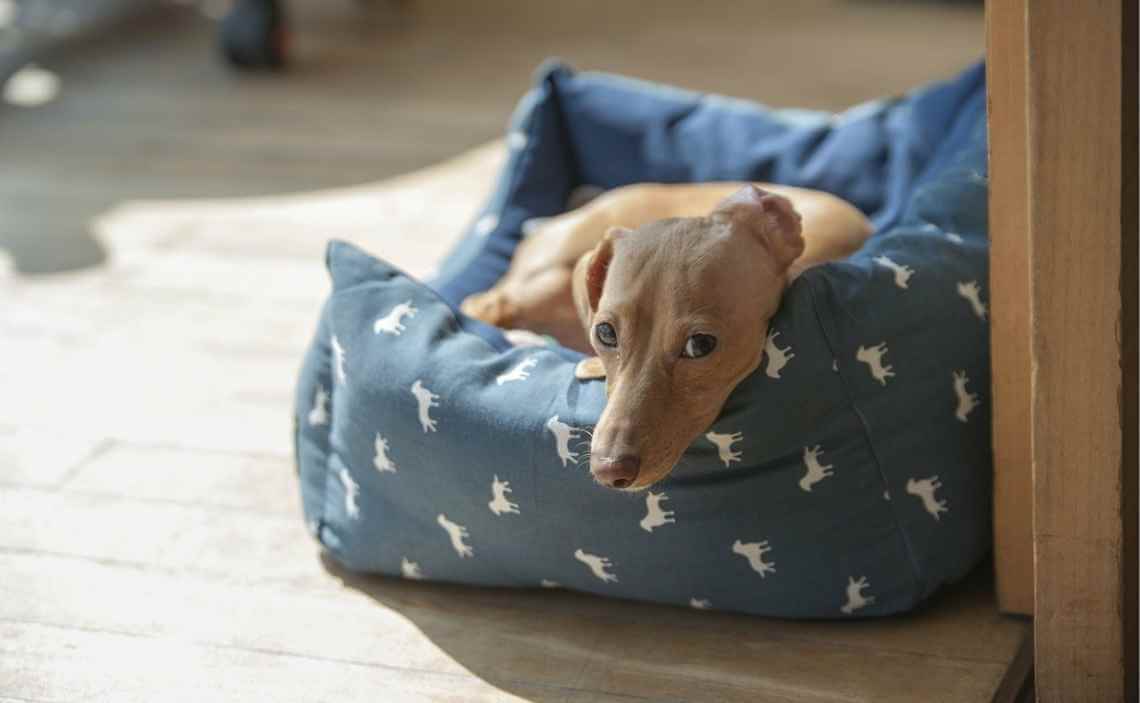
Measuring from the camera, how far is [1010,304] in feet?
5.22

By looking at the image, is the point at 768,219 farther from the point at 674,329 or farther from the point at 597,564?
the point at 597,564

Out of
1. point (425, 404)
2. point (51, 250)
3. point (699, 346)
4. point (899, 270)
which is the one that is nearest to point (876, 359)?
point (899, 270)

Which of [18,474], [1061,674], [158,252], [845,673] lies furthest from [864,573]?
[158,252]

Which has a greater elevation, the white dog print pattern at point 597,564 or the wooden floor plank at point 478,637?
the white dog print pattern at point 597,564

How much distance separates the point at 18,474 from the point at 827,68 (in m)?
2.28

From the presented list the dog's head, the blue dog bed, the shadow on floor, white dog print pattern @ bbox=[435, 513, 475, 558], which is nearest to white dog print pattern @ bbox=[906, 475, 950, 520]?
the blue dog bed

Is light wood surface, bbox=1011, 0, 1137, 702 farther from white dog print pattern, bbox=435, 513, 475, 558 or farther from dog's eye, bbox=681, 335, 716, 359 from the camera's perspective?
white dog print pattern, bbox=435, 513, 475, 558

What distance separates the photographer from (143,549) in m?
1.92

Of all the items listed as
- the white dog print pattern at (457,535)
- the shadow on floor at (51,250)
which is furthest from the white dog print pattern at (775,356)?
the shadow on floor at (51,250)

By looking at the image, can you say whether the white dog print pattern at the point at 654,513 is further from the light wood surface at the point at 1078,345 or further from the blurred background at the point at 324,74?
the blurred background at the point at 324,74

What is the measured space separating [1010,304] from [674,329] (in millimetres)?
341

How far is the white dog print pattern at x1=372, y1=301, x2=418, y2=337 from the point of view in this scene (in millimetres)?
1771

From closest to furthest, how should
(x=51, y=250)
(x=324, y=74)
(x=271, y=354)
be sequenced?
(x=271, y=354) < (x=51, y=250) < (x=324, y=74)

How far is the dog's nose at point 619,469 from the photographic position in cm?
147
